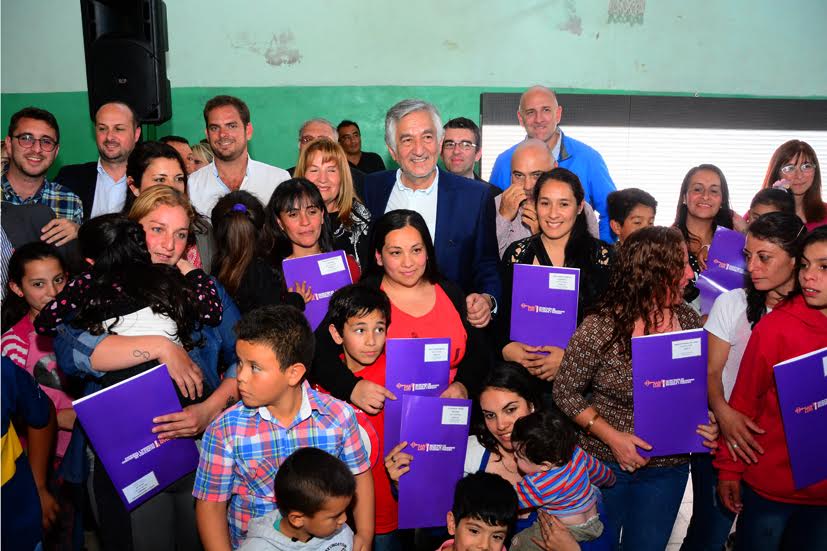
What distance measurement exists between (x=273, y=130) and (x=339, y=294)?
5199mm

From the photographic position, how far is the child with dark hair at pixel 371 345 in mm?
2498

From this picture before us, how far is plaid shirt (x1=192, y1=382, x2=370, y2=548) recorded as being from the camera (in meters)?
2.03

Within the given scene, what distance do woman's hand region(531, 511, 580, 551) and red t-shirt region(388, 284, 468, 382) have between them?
2.17ft

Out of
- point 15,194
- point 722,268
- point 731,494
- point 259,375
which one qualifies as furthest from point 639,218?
point 15,194

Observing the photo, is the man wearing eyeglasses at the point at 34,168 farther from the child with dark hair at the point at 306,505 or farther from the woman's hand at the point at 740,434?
the woman's hand at the point at 740,434

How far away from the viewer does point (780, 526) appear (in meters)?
2.40

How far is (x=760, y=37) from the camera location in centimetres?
759

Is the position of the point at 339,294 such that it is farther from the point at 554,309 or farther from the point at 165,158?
the point at 165,158

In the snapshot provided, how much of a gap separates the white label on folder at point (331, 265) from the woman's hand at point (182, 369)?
0.77 m

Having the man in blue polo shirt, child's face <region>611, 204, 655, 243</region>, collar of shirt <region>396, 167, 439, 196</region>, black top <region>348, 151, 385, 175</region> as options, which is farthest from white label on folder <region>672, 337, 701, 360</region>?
black top <region>348, 151, 385, 175</region>

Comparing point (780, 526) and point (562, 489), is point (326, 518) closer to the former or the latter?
point (562, 489)

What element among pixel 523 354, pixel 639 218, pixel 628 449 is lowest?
pixel 628 449

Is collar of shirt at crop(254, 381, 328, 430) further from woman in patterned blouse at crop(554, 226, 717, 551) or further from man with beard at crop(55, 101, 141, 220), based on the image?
man with beard at crop(55, 101, 141, 220)

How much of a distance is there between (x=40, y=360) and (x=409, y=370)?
1672mm
